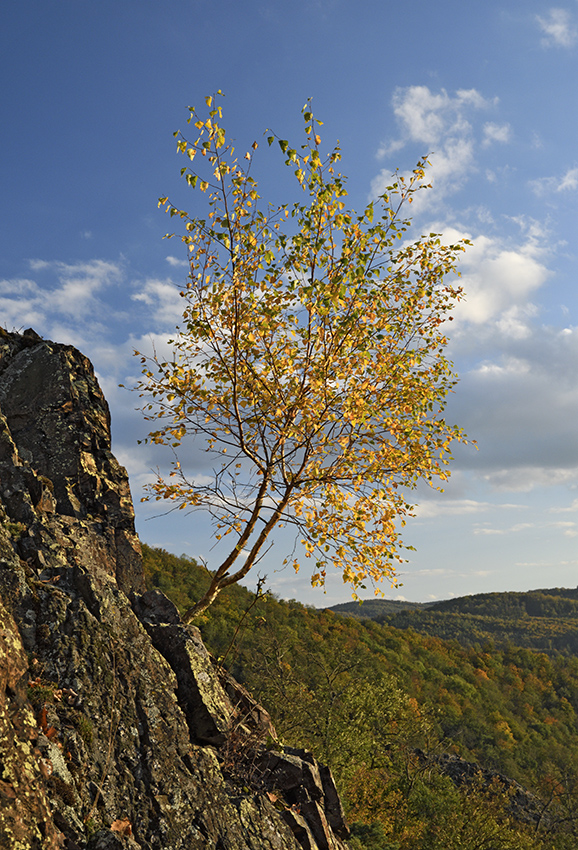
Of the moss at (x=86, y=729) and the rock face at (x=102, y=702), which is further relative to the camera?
the moss at (x=86, y=729)

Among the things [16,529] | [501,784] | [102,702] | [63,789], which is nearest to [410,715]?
[501,784]

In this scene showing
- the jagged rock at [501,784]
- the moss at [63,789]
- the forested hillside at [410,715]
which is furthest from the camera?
the jagged rock at [501,784]

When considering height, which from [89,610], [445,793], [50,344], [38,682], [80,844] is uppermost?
[50,344]

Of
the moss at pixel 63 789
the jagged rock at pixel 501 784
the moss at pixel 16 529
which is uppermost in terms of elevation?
the moss at pixel 16 529

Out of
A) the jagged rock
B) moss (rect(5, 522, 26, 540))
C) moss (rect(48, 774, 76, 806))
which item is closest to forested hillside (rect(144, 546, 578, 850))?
the jagged rock

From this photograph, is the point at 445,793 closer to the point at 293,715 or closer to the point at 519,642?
the point at 293,715

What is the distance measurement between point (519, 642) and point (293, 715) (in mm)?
190653

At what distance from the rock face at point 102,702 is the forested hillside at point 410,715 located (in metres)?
1.41

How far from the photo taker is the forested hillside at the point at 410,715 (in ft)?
96.8

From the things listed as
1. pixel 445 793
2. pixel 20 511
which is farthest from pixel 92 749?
pixel 445 793

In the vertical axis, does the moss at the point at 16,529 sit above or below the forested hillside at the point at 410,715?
above

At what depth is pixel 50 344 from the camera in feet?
41.0

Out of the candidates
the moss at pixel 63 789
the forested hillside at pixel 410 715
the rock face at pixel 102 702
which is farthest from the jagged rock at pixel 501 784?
the moss at pixel 63 789

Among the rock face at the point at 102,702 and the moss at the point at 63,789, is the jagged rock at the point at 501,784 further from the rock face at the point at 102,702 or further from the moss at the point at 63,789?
Answer: the moss at the point at 63,789
